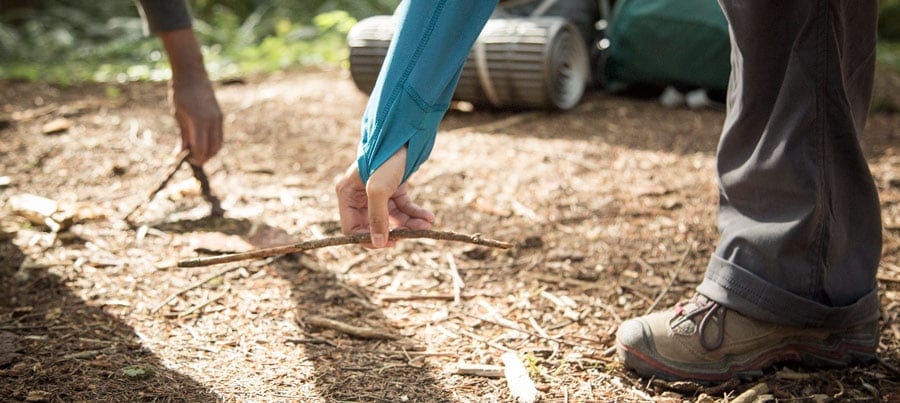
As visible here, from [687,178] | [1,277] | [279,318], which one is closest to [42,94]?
[1,277]

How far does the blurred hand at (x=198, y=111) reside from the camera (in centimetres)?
234

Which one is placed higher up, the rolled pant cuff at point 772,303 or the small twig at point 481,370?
the rolled pant cuff at point 772,303

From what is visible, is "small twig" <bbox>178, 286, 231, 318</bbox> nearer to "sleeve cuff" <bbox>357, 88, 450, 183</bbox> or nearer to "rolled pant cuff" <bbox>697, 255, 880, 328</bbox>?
"sleeve cuff" <bbox>357, 88, 450, 183</bbox>

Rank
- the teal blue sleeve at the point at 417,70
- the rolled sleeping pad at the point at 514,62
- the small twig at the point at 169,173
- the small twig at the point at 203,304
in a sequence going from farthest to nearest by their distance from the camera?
1. the rolled sleeping pad at the point at 514,62
2. the small twig at the point at 169,173
3. the small twig at the point at 203,304
4. the teal blue sleeve at the point at 417,70

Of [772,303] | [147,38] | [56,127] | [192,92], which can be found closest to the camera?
[772,303]

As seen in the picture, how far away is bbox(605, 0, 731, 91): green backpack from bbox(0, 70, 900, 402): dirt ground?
289 millimetres

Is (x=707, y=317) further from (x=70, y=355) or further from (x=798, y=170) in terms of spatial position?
(x=70, y=355)

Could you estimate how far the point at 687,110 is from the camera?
404cm

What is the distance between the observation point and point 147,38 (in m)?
6.50

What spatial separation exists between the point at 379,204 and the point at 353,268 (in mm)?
938

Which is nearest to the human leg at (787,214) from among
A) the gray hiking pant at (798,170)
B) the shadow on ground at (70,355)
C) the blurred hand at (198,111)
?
the gray hiking pant at (798,170)


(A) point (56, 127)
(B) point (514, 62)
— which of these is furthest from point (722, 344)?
(A) point (56, 127)

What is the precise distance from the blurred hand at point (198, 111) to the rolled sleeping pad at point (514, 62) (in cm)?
146

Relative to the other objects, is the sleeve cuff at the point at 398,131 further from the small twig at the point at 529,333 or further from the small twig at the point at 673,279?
the small twig at the point at 673,279
